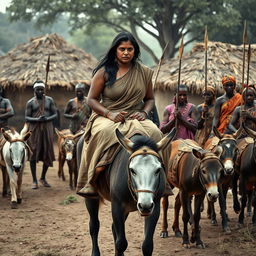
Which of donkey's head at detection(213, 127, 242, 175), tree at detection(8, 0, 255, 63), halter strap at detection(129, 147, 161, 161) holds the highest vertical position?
tree at detection(8, 0, 255, 63)

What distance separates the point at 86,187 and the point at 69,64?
1576 centimetres

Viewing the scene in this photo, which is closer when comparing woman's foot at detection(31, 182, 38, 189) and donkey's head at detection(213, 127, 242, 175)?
donkey's head at detection(213, 127, 242, 175)

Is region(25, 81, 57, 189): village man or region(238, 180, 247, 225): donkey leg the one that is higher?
region(25, 81, 57, 189): village man

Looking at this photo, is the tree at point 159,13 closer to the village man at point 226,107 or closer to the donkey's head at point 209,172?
the village man at point 226,107

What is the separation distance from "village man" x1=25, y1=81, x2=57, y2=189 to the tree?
15.4 meters

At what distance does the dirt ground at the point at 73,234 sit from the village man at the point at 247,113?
5.03 feet

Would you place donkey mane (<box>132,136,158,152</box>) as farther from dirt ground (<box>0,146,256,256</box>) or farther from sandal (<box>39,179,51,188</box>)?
sandal (<box>39,179,51,188</box>)

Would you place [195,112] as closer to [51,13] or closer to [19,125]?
[19,125]

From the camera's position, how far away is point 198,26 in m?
27.9

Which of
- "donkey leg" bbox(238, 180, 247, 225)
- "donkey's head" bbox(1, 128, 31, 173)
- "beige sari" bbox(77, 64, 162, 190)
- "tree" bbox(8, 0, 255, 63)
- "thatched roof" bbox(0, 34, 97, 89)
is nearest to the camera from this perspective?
"beige sari" bbox(77, 64, 162, 190)

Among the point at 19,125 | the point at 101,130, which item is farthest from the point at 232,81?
the point at 19,125

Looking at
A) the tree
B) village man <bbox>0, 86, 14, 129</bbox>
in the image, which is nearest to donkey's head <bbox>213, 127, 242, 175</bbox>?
village man <bbox>0, 86, 14, 129</bbox>

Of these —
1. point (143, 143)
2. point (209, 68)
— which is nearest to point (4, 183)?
point (143, 143)

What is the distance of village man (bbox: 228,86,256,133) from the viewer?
348 inches
